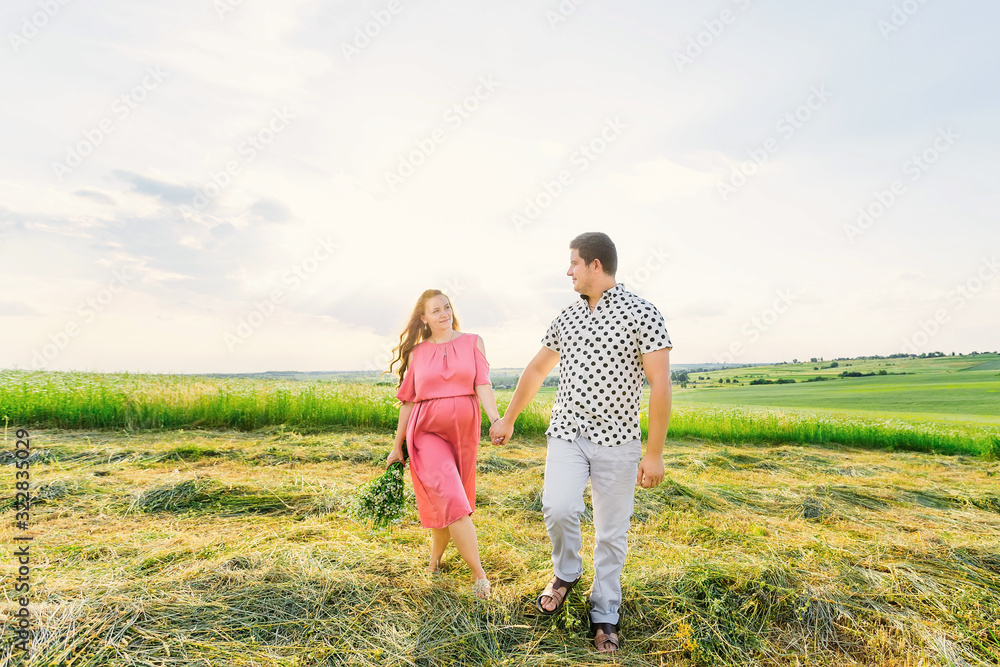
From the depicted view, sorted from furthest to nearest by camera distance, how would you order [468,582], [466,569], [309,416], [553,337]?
[309,416]
[466,569]
[468,582]
[553,337]

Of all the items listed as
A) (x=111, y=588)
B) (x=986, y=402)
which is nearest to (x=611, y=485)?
(x=111, y=588)

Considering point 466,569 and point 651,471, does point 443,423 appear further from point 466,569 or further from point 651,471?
point 651,471

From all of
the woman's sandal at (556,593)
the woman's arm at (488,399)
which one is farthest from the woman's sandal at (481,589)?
the woman's arm at (488,399)

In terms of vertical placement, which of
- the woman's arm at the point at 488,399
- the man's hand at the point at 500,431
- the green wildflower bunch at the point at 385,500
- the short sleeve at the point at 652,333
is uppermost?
the short sleeve at the point at 652,333

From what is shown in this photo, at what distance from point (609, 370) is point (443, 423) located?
1152mm

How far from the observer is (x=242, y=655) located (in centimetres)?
266

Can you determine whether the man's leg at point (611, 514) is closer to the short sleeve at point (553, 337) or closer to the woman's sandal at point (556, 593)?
the woman's sandal at point (556, 593)

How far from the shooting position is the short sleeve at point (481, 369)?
360 centimetres

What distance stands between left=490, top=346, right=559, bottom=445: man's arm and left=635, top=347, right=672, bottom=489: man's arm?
581 mm

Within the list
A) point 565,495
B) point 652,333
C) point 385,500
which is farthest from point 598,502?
point 385,500

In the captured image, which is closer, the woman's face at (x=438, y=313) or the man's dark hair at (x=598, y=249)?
the man's dark hair at (x=598, y=249)

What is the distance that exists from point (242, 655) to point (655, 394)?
2.33 m

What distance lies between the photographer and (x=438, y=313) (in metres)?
3.59

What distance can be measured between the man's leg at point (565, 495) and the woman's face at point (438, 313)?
1.11 meters
